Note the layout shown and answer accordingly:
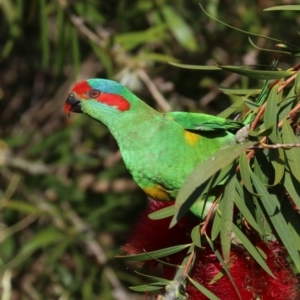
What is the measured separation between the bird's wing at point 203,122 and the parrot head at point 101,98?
11 centimetres

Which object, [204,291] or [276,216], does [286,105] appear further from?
[204,291]

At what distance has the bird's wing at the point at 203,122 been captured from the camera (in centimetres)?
134

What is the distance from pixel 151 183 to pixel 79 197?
4.18 ft

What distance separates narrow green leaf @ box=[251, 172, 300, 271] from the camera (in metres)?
1.09

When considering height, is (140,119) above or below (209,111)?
above

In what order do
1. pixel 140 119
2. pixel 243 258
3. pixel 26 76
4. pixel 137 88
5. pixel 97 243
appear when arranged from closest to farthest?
1. pixel 243 258
2. pixel 140 119
3. pixel 137 88
4. pixel 97 243
5. pixel 26 76

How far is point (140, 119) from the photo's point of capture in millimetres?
1508

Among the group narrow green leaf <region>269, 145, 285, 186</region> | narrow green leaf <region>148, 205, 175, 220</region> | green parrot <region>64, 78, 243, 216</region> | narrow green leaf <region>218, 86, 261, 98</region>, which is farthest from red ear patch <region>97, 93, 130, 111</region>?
narrow green leaf <region>269, 145, 285, 186</region>

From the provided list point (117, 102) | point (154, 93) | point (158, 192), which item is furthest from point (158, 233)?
point (154, 93)

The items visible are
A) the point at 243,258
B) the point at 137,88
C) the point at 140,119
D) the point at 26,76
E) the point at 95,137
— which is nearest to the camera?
the point at 243,258

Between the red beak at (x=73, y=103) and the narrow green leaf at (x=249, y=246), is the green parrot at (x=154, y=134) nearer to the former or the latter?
the red beak at (x=73, y=103)

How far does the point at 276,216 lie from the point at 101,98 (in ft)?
1.82

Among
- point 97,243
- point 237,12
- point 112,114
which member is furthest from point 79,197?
point 112,114

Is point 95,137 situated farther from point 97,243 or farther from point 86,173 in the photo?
point 97,243
